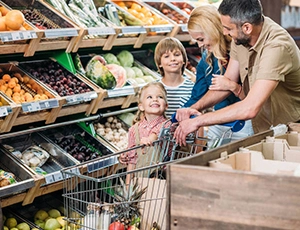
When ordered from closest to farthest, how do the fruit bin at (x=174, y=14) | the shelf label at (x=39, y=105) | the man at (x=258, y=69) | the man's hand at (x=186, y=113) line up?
the man at (x=258, y=69) < the man's hand at (x=186, y=113) < the shelf label at (x=39, y=105) < the fruit bin at (x=174, y=14)

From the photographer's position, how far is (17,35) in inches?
170

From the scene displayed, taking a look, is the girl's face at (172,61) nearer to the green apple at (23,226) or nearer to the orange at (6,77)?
the orange at (6,77)

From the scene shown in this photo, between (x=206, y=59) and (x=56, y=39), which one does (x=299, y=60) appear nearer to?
(x=206, y=59)

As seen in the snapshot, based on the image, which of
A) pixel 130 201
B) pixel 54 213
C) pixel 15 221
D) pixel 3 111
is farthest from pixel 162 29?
pixel 130 201

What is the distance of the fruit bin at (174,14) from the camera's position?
628 cm

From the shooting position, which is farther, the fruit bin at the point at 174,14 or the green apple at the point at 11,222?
the fruit bin at the point at 174,14

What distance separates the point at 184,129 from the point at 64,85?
1.80m

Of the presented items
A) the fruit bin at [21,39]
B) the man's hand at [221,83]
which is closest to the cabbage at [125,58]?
the fruit bin at [21,39]

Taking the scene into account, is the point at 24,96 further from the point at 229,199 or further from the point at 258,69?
the point at 229,199

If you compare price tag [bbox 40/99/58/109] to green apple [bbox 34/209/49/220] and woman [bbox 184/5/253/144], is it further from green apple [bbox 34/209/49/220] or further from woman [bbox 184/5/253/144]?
woman [bbox 184/5/253/144]

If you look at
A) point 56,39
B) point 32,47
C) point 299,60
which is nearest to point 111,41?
point 56,39

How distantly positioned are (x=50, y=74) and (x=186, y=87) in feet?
3.93

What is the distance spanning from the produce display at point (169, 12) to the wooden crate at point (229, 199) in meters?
4.27

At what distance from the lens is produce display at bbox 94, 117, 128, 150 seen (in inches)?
211
